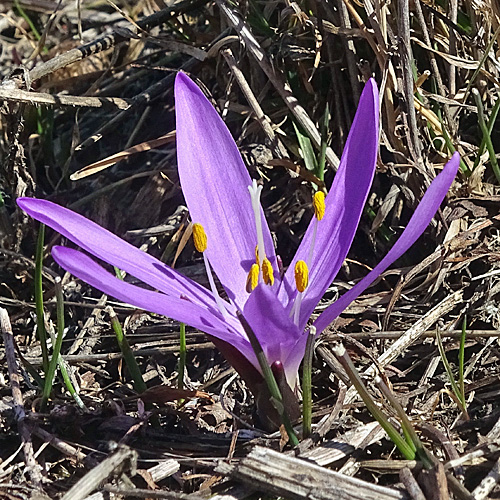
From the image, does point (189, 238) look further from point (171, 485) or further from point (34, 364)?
point (171, 485)

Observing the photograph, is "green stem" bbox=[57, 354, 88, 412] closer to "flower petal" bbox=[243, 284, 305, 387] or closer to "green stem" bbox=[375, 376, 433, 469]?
"flower petal" bbox=[243, 284, 305, 387]

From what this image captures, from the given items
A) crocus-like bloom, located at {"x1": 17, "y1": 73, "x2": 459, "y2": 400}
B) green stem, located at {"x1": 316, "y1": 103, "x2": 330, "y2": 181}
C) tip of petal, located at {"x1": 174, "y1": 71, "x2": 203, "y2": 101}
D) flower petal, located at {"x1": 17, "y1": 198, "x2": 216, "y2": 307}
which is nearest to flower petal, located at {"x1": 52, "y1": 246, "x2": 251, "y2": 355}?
crocus-like bloom, located at {"x1": 17, "y1": 73, "x2": 459, "y2": 400}

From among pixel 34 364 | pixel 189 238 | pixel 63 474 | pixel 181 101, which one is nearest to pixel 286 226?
pixel 189 238

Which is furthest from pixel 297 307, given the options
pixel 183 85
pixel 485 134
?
pixel 485 134

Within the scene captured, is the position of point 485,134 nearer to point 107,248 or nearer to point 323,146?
point 323,146

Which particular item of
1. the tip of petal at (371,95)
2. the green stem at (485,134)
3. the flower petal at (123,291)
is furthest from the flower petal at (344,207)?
the green stem at (485,134)

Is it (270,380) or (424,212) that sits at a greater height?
(424,212)
